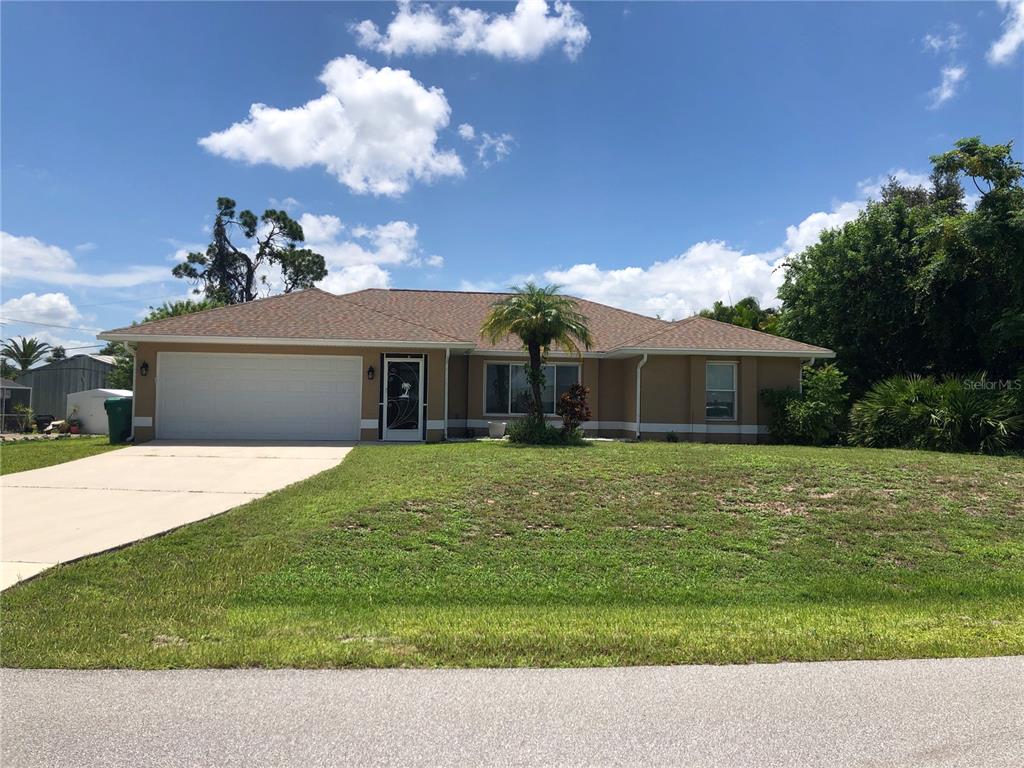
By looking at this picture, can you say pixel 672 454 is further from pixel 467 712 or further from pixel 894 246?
pixel 894 246

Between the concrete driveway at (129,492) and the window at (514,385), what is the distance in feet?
18.6

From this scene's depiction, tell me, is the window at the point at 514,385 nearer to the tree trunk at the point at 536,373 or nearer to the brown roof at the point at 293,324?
the brown roof at the point at 293,324

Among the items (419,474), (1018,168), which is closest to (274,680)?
(419,474)

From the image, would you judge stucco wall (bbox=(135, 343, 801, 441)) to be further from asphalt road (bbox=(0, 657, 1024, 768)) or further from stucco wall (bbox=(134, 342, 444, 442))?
asphalt road (bbox=(0, 657, 1024, 768))

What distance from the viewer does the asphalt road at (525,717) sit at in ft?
12.0

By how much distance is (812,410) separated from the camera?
18.6 m

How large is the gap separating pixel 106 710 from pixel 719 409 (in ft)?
59.0

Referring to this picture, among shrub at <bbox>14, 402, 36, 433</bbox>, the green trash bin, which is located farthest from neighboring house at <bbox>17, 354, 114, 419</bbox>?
the green trash bin

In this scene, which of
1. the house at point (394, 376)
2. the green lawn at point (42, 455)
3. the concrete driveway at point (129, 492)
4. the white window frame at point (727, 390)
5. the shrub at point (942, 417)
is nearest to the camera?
the concrete driveway at point (129, 492)

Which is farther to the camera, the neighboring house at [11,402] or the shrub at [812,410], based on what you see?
the neighboring house at [11,402]

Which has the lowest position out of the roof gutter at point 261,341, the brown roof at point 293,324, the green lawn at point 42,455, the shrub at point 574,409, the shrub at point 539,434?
the green lawn at point 42,455

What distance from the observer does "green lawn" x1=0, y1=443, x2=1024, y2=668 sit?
5344 mm

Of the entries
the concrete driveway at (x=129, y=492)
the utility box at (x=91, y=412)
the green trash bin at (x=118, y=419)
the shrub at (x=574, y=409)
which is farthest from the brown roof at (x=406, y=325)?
the utility box at (x=91, y=412)

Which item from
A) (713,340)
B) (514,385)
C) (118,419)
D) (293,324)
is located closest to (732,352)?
(713,340)
